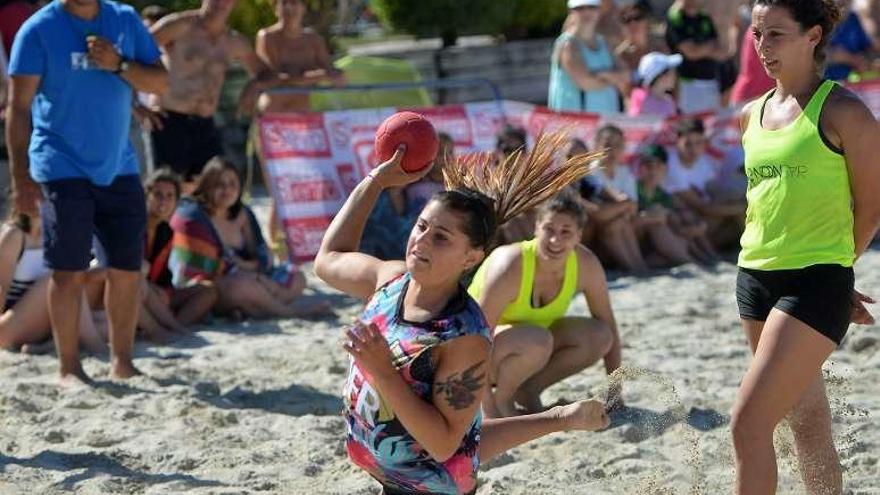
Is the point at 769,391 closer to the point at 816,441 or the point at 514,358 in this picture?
the point at 816,441

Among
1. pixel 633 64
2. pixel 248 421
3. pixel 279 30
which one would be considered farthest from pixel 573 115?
pixel 248 421

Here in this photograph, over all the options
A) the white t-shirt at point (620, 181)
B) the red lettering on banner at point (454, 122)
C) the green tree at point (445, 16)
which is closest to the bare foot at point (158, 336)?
the red lettering on banner at point (454, 122)

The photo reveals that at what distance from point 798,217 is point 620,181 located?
5957mm

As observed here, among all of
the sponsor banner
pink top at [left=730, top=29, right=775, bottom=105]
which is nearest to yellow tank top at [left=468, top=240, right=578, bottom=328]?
the sponsor banner

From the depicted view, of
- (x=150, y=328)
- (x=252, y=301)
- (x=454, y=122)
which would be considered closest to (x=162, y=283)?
(x=150, y=328)

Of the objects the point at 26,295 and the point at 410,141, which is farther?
the point at 26,295

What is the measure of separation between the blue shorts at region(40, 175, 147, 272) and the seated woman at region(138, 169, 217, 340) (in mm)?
1164

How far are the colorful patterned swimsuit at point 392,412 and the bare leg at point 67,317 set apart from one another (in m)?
2.96

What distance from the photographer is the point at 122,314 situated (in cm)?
635

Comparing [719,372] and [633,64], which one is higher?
[633,64]

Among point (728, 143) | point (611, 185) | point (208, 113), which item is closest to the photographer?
point (208, 113)

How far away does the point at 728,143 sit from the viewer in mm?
10508

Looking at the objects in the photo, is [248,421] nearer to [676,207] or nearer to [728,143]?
[676,207]

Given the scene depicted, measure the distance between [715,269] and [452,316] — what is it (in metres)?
6.32
